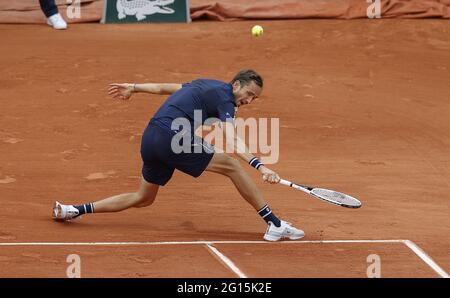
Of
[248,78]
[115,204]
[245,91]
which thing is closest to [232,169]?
[245,91]

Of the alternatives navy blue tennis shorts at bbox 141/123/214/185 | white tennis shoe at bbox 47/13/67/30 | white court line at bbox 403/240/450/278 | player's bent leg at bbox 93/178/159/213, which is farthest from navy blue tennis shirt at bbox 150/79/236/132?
white tennis shoe at bbox 47/13/67/30

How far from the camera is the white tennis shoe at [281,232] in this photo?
10242 millimetres

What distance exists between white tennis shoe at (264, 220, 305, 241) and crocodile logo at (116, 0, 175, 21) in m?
9.39

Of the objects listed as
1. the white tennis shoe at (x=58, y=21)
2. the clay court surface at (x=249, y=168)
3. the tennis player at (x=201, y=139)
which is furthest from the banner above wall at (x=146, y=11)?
the tennis player at (x=201, y=139)

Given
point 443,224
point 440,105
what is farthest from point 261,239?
point 440,105

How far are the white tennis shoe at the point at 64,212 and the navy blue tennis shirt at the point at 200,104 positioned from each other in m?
1.43

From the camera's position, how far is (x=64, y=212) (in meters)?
10.6

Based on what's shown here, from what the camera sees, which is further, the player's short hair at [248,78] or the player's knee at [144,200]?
the player's knee at [144,200]

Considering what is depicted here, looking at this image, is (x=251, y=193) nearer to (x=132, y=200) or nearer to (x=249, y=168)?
(x=132, y=200)

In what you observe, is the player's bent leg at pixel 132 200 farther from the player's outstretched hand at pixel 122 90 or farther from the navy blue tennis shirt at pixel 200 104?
the player's outstretched hand at pixel 122 90

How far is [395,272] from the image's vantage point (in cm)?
957

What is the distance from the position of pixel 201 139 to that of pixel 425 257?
252cm

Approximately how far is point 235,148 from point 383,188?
3.10 metres
